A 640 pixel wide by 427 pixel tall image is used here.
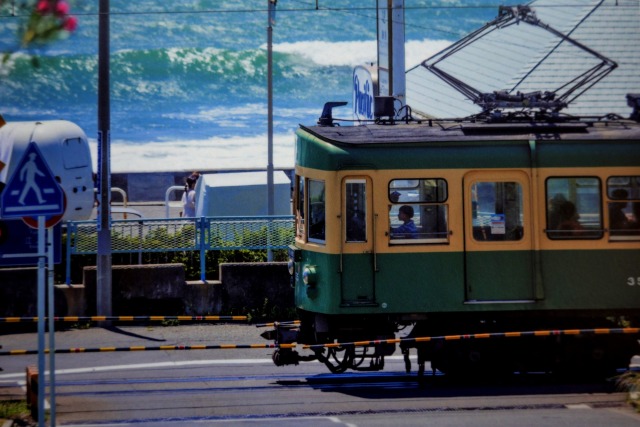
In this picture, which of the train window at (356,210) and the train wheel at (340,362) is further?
the train wheel at (340,362)

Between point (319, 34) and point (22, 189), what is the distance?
63.2 m

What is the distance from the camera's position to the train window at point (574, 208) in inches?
494

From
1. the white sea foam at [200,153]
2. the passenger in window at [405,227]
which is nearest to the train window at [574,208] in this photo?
the passenger in window at [405,227]

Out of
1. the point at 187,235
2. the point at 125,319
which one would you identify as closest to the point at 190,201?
the point at 187,235

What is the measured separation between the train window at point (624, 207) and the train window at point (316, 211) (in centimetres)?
356

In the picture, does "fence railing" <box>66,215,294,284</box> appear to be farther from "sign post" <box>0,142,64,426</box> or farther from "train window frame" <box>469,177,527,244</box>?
"sign post" <box>0,142,64,426</box>

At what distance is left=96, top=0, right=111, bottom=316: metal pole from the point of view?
16734 millimetres

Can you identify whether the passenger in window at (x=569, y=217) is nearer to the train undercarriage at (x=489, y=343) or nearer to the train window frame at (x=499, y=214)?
the train window frame at (x=499, y=214)

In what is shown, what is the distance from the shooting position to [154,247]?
1797cm

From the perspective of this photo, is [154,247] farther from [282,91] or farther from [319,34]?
[319,34]

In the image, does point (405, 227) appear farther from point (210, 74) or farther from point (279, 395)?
point (210, 74)

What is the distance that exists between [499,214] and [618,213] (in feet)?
4.94

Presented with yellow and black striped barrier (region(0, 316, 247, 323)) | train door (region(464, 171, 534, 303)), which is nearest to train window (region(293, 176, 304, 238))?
train door (region(464, 171, 534, 303))

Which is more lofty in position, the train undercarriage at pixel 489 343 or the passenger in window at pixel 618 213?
the passenger in window at pixel 618 213
